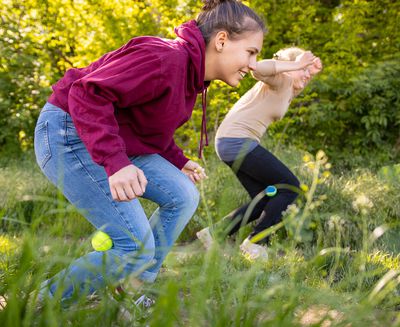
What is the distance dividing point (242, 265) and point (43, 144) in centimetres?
142

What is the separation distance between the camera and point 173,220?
7.55 ft

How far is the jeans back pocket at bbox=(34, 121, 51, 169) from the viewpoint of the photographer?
2.16 m

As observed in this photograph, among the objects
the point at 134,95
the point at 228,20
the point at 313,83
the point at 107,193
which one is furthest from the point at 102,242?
the point at 313,83

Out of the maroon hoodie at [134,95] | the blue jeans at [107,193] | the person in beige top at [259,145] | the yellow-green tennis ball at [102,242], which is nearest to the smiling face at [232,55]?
the maroon hoodie at [134,95]

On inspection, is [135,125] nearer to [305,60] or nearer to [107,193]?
[107,193]

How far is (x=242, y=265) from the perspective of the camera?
10.2ft

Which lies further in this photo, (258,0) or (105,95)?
(258,0)

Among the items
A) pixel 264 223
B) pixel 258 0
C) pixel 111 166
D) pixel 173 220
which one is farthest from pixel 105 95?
pixel 258 0

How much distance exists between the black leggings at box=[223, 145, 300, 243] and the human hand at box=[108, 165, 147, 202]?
1.72 m

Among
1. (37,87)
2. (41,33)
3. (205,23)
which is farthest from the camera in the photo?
(37,87)

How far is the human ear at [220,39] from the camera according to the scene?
2342 millimetres

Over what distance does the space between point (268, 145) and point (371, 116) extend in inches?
97.3

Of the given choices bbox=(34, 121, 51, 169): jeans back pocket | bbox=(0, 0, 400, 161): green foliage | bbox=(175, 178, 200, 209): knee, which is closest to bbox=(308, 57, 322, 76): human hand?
bbox=(175, 178, 200, 209): knee

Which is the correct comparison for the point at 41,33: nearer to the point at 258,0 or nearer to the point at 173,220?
the point at 258,0
